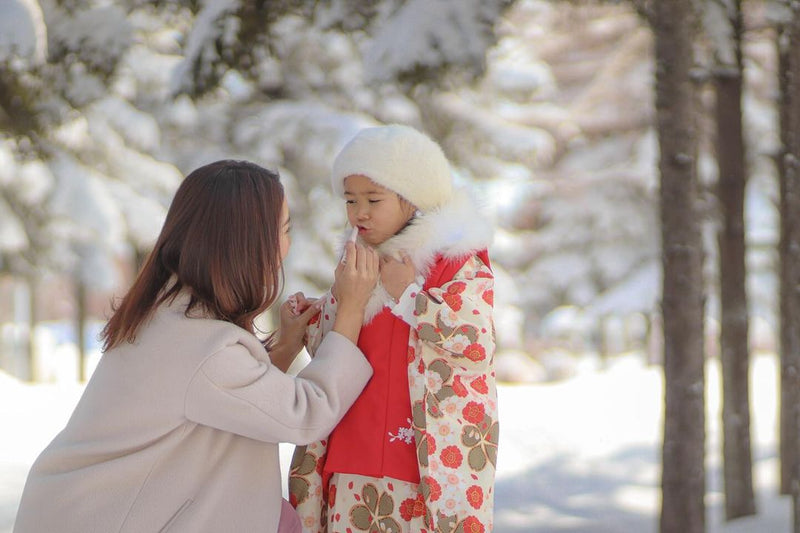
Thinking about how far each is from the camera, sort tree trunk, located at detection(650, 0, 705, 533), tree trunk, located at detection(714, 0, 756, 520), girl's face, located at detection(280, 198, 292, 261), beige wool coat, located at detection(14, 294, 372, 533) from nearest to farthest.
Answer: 1. beige wool coat, located at detection(14, 294, 372, 533)
2. girl's face, located at detection(280, 198, 292, 261)
3. tree trunk, located at detection(650, 0, 705, 533)
4. tree trunk, located at detection(714, 0, 756, 520)

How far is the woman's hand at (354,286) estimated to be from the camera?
253cm

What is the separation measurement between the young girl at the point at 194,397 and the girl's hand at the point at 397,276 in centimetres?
31

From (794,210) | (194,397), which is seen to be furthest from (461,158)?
(194,397)

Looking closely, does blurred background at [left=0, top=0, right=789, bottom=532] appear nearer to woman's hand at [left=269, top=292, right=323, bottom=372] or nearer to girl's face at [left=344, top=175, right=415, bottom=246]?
girl's face at [left=344, top=175, right=415, bottom=246]

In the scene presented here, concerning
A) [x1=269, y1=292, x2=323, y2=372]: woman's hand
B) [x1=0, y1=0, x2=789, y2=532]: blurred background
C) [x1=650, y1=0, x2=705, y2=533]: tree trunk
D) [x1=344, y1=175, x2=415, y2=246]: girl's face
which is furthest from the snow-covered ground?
[x1=344, y1=175, x2=415, y2=246]: girl's face

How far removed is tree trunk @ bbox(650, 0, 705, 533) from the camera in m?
4.21

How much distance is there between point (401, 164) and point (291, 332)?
0.58m

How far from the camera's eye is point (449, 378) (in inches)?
98.3

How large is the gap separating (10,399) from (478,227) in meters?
7.84

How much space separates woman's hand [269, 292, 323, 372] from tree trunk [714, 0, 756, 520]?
4.62 metres

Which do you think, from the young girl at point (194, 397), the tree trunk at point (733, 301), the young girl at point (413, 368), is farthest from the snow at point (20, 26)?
the tree trunk at point (733, 301)

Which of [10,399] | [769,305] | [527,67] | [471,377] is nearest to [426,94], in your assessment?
[471,377]

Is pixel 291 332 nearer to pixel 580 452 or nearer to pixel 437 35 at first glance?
pixel 437 35

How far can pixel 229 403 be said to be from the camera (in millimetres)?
2191
